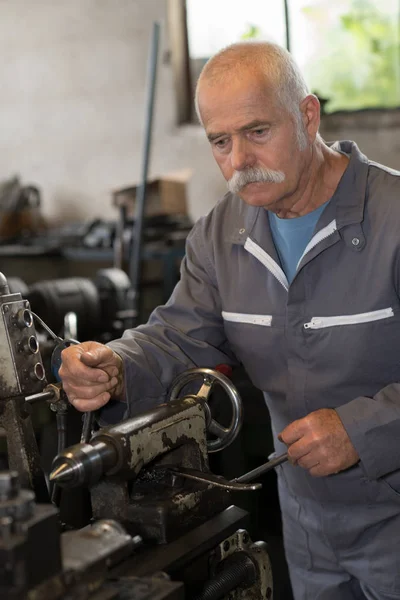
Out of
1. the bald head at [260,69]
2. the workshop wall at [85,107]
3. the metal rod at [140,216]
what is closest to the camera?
the bald head at [260,69]

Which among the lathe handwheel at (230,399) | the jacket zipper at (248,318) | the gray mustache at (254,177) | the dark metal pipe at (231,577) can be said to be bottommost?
the dark metal pipe at (231,577)

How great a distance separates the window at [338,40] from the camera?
4.11 metres

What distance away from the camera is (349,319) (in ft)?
4.58

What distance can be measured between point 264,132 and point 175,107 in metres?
3.53

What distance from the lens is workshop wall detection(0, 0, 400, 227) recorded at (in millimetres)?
4793

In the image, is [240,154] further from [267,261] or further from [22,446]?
[22,446]

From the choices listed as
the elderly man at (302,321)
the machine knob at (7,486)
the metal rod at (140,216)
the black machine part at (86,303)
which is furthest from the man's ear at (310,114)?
the metal rod at (140,216)

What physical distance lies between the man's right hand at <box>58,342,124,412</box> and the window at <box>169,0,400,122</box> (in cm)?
305

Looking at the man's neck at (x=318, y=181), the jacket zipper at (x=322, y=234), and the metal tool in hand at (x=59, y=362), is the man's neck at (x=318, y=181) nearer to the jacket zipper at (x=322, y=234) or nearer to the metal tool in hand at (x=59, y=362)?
the jacket zipper at (x=322, y=234)

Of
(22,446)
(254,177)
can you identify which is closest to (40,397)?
(22,446)

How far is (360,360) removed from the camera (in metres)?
1.40

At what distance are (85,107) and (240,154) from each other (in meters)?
3.94

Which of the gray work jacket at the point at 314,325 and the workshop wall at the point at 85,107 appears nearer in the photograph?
the gray work jacket at the point at 314,325

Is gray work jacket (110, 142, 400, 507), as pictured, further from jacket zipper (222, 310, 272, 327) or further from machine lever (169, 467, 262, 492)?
machine lever (169, 467, 262, 492)
